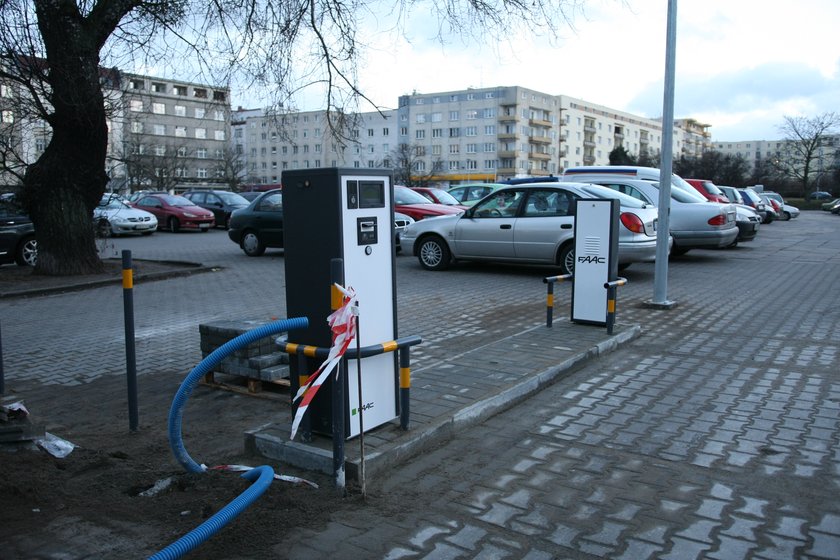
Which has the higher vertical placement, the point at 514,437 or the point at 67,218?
the point at 67,218

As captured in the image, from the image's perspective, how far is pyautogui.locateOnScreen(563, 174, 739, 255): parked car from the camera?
1552 cm

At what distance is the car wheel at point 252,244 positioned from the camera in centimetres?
1778

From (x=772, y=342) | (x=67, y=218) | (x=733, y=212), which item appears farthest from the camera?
(x=733, y=212)

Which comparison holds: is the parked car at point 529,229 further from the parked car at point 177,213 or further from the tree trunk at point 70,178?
the parked car at point 177,213

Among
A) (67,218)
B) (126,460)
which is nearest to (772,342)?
(126,460)

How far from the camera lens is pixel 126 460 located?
459cm

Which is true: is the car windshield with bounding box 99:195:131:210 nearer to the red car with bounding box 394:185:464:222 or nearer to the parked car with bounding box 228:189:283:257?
the parked car with bounding box 228:189:283:257

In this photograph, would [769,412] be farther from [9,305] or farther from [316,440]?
[9,305]

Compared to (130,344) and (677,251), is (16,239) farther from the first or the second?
(677,251)

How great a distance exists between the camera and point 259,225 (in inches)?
695

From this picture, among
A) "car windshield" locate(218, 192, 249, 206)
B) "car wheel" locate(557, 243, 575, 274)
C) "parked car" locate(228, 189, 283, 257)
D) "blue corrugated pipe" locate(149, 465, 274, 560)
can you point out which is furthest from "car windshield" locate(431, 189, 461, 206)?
"blue corrugated pipe" locate(149, 465, 274, 560)

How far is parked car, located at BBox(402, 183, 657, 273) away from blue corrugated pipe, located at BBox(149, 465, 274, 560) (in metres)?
9.27

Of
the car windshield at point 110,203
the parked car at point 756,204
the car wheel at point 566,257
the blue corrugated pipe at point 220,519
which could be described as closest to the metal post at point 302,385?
the blue corrugated pipe at point 220,519

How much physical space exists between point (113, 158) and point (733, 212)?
547 inches
